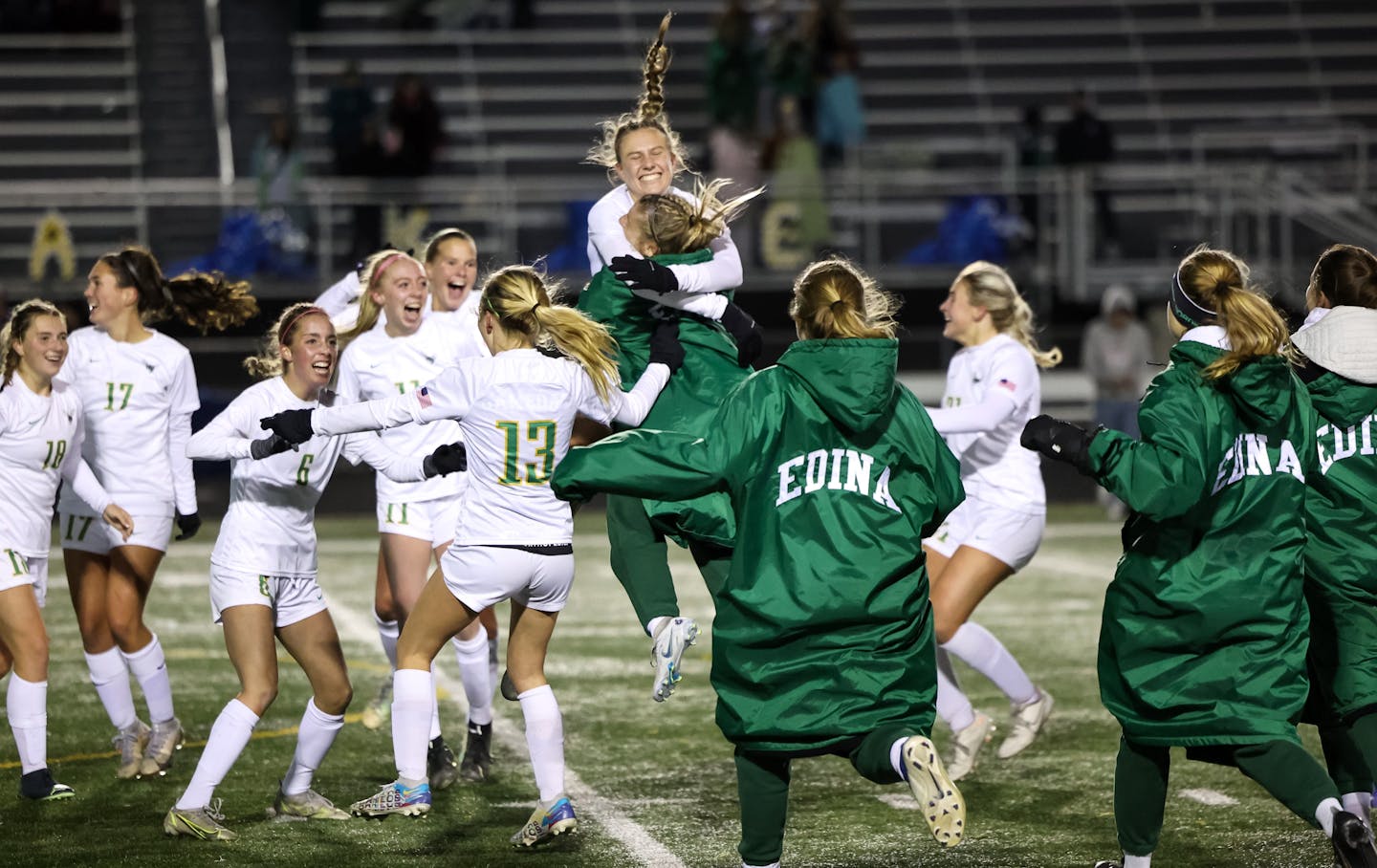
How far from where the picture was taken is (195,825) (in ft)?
21.3

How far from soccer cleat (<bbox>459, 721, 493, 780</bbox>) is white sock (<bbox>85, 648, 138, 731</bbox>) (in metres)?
1.35

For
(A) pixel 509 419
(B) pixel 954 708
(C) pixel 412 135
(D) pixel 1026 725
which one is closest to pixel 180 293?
(A) pixel 509 419

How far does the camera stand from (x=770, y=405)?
5230 millimetres

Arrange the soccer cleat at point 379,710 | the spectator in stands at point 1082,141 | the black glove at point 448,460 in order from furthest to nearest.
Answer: the spectator in stands at point 1082,141 < the soccer cleat at point 379,710 < the black glove at point 448,460

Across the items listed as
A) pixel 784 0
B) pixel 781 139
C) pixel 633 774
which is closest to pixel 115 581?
pixel 633 774

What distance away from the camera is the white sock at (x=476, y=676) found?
7.53 metres

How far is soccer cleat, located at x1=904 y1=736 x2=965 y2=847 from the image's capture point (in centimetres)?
490

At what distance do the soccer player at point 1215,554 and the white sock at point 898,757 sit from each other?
668mm

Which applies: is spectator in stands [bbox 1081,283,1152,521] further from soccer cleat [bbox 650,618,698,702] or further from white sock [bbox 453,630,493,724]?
soccer cleat [bbox 650,618,698,702]

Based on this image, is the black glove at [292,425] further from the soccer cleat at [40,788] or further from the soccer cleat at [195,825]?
the soccer cleat at [40,788]

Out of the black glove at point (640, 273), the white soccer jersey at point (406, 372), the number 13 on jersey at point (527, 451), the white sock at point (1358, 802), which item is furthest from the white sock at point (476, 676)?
the white sock at point (1358, 802)

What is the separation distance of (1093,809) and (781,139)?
43.6ft

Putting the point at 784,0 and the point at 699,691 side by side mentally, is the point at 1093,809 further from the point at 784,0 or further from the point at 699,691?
the point at 784,0

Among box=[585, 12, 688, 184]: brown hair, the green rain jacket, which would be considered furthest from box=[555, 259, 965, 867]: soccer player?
box=[585, 12, 688, 184]: brown hair
